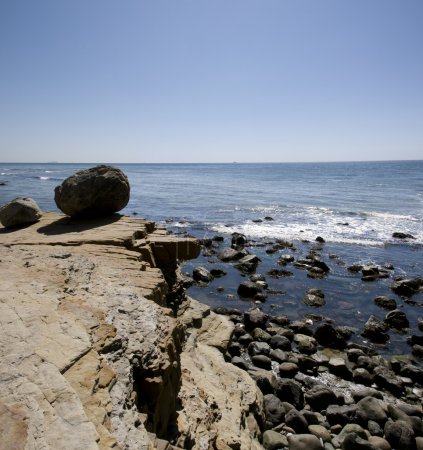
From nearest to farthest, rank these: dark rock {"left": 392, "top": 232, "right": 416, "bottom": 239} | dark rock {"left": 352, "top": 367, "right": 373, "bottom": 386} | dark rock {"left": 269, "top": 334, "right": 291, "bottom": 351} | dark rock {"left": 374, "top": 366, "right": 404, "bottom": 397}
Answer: dark rock {"left": 374, "top": 366, "right": 404, "bottom": 397}
dark rock {"left": 352, "top": 367, "right": 373, "bottom": 386}
dark rock {"left": 269, "top": 334, "right": 291, "bottom": 351}
dark rock {"left": 392, "top": 232, "right": 416, "bottom": 239}

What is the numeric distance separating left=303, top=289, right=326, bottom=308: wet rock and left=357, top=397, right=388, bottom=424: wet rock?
5580 millimetres

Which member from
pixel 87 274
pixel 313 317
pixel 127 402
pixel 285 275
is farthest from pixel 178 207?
pixel 127 402

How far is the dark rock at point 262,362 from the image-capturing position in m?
9.58

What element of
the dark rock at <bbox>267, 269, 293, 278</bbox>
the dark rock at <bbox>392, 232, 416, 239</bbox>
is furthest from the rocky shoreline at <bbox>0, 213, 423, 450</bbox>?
the dark rock at <bbox>392, 232, 416, 239</bbox>

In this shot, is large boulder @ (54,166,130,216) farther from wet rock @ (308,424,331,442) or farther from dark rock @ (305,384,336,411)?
wet rock @ (308,424,331,442)

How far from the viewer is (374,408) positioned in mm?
7773

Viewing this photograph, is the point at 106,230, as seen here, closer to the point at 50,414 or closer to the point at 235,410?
the point at 235,410

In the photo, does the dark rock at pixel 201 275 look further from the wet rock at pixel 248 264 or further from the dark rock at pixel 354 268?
the dark rock at pixel 354 268

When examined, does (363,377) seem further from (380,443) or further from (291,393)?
(380,443)

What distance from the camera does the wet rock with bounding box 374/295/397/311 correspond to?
13.5m

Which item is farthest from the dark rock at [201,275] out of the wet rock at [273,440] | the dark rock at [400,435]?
the dark rock at [400,435]

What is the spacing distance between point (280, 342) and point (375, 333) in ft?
10.1

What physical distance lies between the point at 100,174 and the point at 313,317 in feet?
27.3

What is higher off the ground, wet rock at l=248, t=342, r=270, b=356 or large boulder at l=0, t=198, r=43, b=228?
large boulder at l=0, t=198, r=43, b=228
